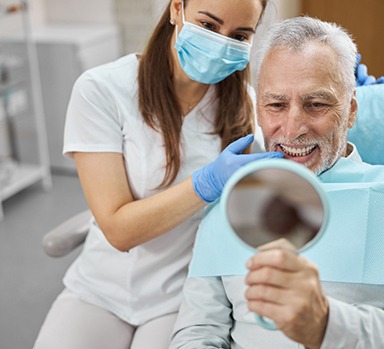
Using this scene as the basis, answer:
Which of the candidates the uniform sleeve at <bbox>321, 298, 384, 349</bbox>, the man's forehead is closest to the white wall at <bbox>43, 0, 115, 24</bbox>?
the man's forehead

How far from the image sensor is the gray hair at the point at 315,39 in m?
1.26

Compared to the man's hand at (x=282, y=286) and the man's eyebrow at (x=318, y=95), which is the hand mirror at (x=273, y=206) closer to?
the man's hand at (x=282, y=286)

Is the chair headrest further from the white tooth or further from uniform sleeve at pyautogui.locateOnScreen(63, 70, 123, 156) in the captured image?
uniform sleeve at pyautogui.locateOnScreen(63, 70, 123, 156)

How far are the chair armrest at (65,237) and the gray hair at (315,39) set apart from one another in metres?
0.78

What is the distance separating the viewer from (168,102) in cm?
162

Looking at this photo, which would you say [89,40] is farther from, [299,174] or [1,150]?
[299,174]

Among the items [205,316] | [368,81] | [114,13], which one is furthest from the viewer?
[114,13]

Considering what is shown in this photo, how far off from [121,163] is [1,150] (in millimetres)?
2589

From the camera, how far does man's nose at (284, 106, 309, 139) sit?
4.08ft

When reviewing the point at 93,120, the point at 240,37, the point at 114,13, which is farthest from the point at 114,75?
the point at 114,13

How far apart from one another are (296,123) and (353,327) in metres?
0.44

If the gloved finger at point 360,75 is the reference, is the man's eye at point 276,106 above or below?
above

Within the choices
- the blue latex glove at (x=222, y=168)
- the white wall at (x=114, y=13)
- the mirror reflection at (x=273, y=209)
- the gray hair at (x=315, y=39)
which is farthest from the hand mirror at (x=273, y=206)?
the white wall at (x=114, y=13)

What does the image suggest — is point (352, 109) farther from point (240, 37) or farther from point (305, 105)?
point (240, 37)
